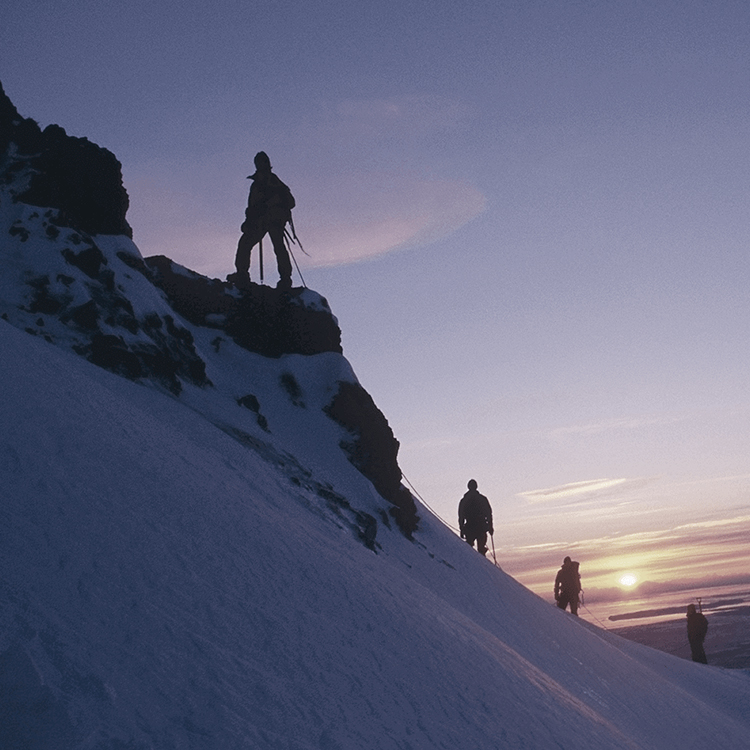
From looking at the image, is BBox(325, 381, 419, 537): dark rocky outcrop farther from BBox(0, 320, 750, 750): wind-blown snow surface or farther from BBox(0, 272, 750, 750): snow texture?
BBox(0, 320, 750, 750): wind-blown snow surface

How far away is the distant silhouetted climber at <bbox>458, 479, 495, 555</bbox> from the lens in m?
16.8

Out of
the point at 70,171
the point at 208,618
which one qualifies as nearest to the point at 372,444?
the point at 70,171

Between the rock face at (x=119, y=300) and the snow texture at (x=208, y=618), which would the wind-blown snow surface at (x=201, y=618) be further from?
the rock face at (x=119, y=300)

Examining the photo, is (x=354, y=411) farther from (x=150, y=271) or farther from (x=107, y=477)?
(x=107, y=477)

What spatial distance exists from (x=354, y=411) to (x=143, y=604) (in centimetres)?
976

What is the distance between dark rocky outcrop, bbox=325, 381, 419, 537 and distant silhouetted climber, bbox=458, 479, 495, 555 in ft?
10.8

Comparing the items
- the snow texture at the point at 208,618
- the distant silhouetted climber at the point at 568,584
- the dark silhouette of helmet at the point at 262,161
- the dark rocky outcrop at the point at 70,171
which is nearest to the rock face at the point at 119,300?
the dark rocky outcrop at the point at 70,171

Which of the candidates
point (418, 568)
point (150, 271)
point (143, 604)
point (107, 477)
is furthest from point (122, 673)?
point (150, 271)

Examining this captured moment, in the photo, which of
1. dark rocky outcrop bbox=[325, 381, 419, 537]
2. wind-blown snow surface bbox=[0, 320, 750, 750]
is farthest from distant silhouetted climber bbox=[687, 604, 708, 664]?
wind-blown snow surface bbox=[0, 320, 750, 750]

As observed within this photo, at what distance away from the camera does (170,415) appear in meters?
9.44

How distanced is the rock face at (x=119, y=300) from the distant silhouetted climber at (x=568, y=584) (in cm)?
654

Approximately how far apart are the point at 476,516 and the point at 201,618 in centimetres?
1314

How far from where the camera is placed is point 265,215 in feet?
53.1

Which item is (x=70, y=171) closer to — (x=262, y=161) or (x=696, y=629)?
(x=262, y=161)
